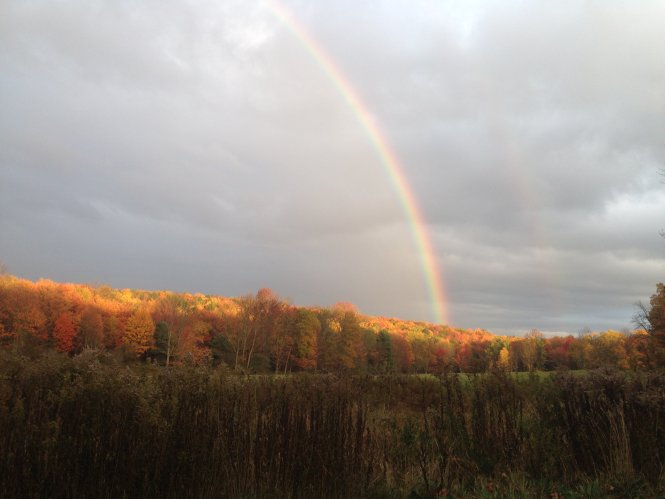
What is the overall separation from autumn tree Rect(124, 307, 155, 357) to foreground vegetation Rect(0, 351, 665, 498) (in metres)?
64.4

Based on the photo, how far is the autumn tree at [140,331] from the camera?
217 ft

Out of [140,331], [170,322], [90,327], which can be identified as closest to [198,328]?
[170,322]

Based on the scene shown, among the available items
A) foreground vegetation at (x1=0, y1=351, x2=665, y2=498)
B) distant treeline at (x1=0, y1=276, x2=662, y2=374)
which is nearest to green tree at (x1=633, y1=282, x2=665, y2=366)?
distant treeline at (x1=0, y1=276, x2=662, y2=374)

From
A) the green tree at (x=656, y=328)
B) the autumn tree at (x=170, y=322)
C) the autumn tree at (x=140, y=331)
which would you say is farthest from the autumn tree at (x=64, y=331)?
the green tree at (x=656, y=328)

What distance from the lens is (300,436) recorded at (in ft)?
20.2

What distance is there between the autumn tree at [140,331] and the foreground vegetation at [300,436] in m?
64.4

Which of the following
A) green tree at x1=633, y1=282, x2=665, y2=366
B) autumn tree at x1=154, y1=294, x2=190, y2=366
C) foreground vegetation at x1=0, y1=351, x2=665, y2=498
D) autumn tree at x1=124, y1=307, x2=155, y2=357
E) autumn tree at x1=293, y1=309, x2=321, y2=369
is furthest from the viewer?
autumn tree at x1=293, y1=309, x2=321, y2=369

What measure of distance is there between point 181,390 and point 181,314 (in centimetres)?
7013

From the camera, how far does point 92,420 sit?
5047 millimetres

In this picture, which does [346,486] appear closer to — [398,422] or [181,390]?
Result: [181,390]

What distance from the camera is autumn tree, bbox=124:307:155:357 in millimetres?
66125

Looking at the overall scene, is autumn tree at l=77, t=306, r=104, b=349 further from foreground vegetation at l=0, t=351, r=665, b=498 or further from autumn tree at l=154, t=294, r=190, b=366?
foreground vegetation at l=0, t=351, r=665, b=498

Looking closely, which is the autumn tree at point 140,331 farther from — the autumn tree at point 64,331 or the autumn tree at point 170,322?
the autumn tree at point 64,331

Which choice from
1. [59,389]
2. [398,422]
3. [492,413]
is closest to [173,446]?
[59,389]
